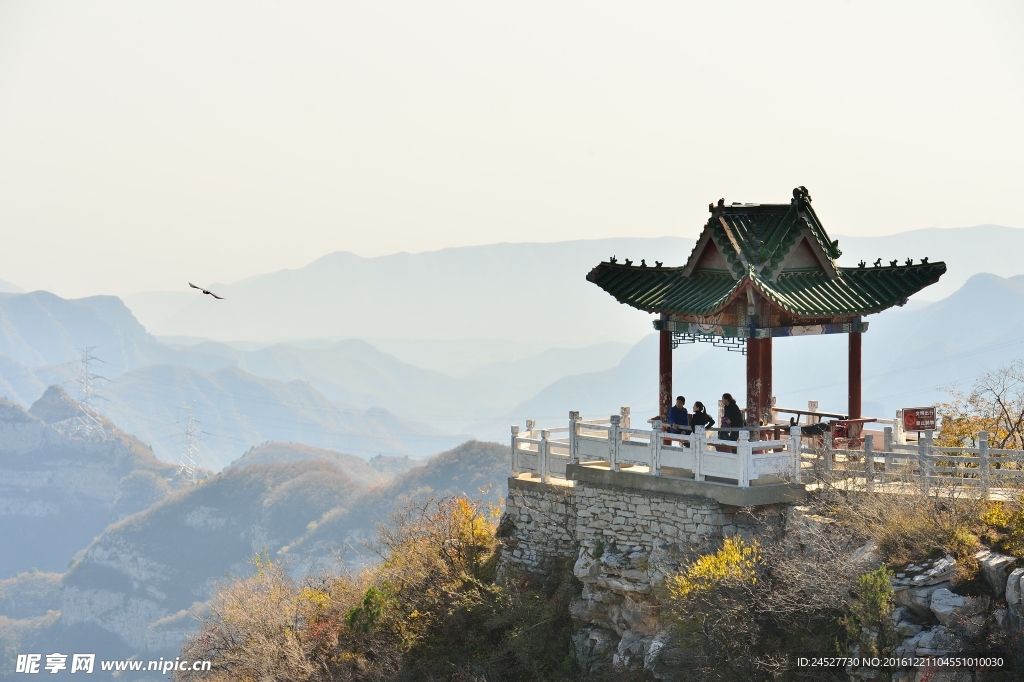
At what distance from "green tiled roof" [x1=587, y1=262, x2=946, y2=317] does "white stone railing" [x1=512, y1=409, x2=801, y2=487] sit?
8.09 ft

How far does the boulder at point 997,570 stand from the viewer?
17.5 meters

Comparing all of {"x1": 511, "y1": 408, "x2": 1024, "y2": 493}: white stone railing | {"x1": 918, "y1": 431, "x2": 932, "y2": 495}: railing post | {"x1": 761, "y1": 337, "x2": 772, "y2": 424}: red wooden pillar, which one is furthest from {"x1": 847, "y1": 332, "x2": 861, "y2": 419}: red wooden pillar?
{"x1": 918, "y1": 431, "x2": 932, "y2": 495}: railing post

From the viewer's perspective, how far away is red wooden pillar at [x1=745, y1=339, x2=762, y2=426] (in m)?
23.2

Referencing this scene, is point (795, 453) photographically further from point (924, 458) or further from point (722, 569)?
point (722, 569)

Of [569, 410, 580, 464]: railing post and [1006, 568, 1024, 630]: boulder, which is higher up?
[569, 410, 580, 464]: railing post

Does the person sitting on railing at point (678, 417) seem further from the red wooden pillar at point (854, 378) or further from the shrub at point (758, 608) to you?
the shrub at point (758, 608)

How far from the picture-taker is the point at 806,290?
23391 mm

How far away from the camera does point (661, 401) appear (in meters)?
25.5

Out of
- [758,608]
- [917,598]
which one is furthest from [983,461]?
[758,608]

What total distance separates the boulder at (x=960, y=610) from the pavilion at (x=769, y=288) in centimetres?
616

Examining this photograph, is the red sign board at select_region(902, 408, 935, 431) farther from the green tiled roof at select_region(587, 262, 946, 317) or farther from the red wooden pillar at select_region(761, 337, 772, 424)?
the red wooden pillar at select_region(761, 337, 772, 424)

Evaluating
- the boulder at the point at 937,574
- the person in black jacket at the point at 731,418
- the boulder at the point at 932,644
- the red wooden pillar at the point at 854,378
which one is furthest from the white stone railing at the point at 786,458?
the boulder at the point at 932,644

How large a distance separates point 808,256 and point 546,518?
7.80m

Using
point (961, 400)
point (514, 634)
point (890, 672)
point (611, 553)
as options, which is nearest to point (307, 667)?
point (514, 634)
